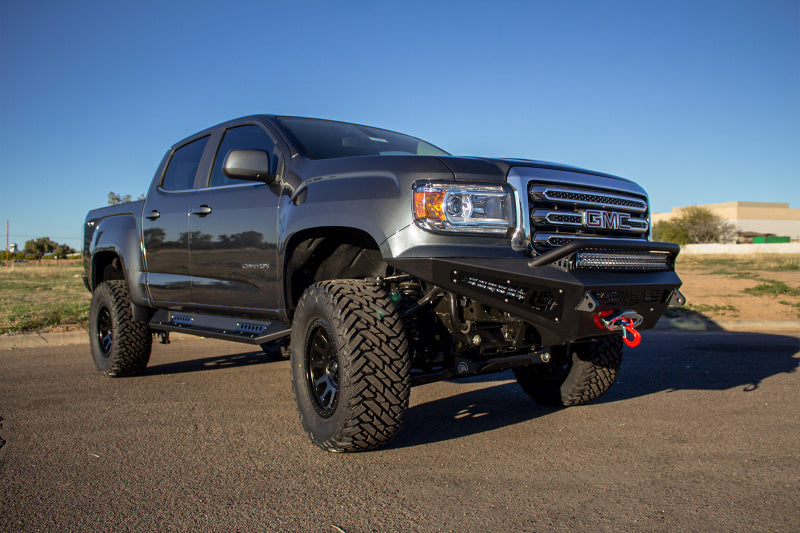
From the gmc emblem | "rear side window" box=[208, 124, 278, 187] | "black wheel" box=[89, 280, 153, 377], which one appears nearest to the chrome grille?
the gmc emblem

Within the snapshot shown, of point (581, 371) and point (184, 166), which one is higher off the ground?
point (184, 166)

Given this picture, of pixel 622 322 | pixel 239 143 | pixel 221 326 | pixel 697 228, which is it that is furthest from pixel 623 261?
pixel 697 228

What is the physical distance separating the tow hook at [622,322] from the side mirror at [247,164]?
221cm

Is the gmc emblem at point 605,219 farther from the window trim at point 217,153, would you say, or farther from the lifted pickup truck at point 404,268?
the window trim at point 217,153

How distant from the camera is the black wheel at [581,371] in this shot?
4379 mm

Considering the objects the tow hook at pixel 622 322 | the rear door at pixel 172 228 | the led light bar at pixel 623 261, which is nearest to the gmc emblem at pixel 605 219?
the led light bar at pixel 623 261

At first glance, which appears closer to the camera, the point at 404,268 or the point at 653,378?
the point at 404,268

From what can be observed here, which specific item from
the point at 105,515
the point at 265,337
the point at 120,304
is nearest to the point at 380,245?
the point at 265,337

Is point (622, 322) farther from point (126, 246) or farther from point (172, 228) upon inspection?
point (126, 246)

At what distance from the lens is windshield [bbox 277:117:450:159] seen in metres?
4.41

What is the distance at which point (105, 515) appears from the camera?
8.75ft

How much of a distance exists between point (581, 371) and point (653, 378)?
166 cm

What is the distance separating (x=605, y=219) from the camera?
3.68 meters

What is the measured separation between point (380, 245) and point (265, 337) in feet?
4.21
